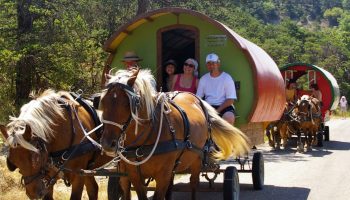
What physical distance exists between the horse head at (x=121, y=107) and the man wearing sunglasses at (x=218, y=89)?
258cm

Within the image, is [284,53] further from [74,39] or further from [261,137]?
[261,137]

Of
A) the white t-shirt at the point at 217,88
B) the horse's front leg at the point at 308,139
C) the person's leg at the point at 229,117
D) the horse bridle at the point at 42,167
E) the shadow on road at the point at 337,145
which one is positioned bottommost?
the shadow on road at the point at 337,145

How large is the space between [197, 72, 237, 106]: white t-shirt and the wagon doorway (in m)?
0.95

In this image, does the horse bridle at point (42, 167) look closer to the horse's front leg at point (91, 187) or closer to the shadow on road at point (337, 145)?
the horse's front leg at point (91, 187)

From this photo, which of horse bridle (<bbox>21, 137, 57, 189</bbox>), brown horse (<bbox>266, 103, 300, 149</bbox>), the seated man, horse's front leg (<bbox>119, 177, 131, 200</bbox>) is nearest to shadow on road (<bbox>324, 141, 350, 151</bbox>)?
brown horse (<bbox>266, 103, 300, 149</bbox>)

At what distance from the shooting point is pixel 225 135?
7.25m

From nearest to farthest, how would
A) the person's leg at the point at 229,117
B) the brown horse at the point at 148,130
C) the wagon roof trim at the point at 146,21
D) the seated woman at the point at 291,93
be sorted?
1. the brown horse at the point at 148,130
2. the person's leg at the point at 229,117
3. the wagon roof trim at the point at 146,21
4. the seated woman at the point at 291,93

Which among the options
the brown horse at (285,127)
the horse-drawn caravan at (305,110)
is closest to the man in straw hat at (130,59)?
the horse-drawn caravan at (305,110)

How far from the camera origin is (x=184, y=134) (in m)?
6.05

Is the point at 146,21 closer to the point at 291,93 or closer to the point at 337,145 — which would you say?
the point at 291,93

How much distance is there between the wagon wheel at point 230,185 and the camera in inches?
280

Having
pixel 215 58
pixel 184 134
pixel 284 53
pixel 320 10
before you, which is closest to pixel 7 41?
pixel 215 58

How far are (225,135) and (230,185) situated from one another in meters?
0.68

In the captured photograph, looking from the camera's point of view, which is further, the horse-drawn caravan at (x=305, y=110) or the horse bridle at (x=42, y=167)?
the horse-drawn caravan at (x=305, y=110)
